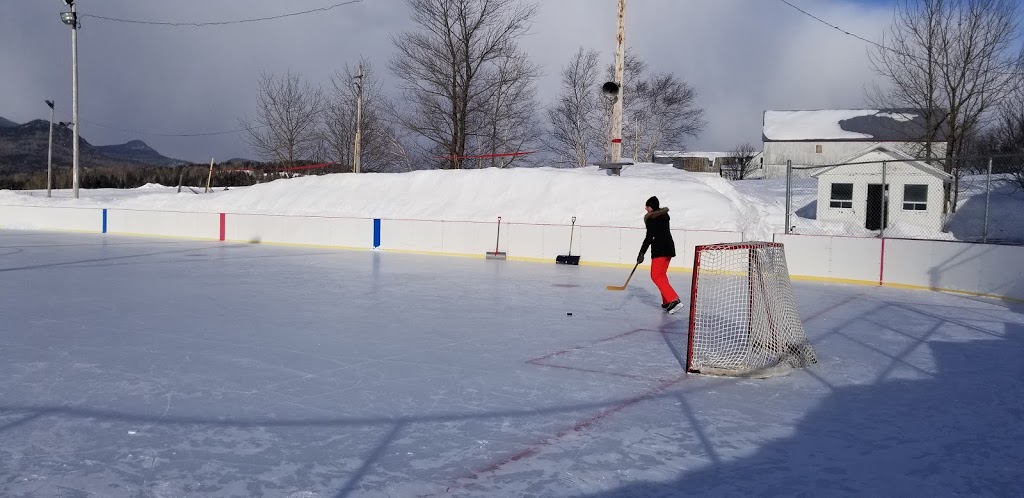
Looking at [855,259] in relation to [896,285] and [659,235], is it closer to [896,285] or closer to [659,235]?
[896,285]

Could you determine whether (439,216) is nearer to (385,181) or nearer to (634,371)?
(385,181)

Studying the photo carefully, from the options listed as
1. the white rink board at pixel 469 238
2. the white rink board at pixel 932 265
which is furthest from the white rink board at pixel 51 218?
the white rink board at pixel 932 265

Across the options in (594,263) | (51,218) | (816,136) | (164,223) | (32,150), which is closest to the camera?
(594,263)

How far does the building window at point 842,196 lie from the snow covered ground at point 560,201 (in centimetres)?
150

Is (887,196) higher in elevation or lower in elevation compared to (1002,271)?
higher

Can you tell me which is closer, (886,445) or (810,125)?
(886,445)

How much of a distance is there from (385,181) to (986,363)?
2256 cm

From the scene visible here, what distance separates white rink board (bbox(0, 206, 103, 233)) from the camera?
27.1m

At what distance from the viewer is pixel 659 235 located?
10.0m

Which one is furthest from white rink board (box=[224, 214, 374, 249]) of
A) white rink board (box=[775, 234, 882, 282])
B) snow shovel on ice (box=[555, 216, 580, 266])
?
white rink board (box=[775, 234, 882, 282])

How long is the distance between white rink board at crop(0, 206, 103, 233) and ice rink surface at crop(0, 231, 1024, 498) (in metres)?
18.2

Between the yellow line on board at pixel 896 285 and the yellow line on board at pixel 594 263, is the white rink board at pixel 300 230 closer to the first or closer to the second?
the yellow line on board at pixel 594 263

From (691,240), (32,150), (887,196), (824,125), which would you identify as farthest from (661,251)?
(32,150)

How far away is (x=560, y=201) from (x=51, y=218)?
64.6 feet
